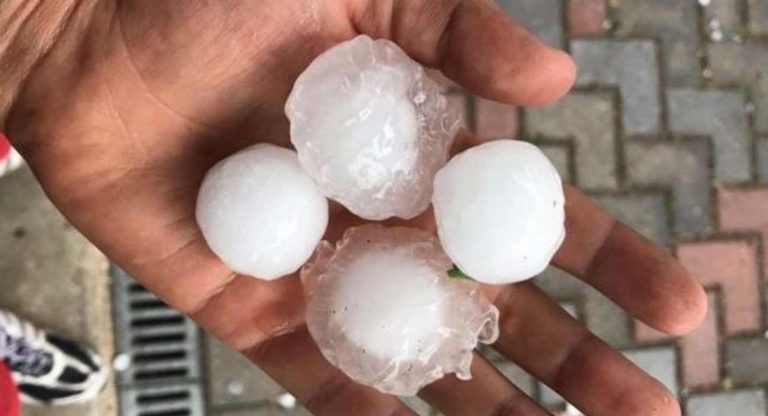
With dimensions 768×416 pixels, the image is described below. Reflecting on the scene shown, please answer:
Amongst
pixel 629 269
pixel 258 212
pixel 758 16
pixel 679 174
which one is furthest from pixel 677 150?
pixel 258 212

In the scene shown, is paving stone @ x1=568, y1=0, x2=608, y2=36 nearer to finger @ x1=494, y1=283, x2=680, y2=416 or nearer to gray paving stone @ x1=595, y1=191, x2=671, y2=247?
gray paving stone @ x1=595, y1=191, x2=671, y2=247

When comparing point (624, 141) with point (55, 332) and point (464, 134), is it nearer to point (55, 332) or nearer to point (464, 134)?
point (464, 134)

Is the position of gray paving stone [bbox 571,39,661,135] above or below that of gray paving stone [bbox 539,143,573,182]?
above

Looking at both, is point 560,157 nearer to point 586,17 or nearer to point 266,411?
point 586,17

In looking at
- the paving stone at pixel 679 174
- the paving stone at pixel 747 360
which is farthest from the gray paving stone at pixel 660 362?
the paving stone at pixel 679 174

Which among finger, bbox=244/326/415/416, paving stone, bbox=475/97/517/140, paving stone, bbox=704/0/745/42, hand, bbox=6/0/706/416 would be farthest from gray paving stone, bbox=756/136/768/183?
finger, bbox=244/326/415/416

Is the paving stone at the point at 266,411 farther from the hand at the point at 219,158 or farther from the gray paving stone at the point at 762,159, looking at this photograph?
the gray paving stone at the point at 762,159

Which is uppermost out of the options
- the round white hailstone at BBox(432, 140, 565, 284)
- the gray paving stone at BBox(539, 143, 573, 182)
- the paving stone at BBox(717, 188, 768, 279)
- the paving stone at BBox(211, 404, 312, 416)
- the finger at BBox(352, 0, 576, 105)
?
the finger at BBox(352, 0, 576, 105)
